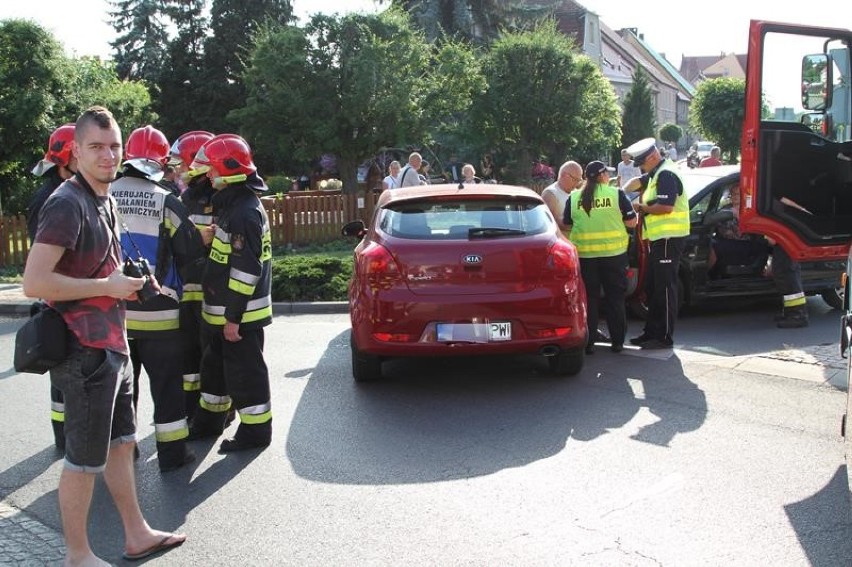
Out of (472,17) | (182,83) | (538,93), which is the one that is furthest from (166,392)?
(182,83)

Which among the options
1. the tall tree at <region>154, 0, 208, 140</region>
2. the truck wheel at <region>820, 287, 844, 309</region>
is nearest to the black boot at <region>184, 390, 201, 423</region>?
the truck wheel at <region>820, 287, 844, 309</region>

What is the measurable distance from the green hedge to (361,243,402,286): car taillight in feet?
16.0

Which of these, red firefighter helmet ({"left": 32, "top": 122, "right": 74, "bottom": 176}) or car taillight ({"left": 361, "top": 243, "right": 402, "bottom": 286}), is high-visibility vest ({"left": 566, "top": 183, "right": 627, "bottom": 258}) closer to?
car taillight ({"left": 361, "top": 243, "right": 402, "bottom": 286})

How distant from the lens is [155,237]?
4.90 meters

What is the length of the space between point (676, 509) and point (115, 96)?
18907mm

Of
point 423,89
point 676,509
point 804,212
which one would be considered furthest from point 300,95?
point 676,509

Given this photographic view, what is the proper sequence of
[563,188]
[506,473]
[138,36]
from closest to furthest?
[506,473]
[563,188]
[138,36]

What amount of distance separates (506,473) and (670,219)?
388cm

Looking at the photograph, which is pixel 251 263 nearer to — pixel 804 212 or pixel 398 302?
pixel 398 302

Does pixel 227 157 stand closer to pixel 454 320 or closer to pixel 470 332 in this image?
pixel 454 320

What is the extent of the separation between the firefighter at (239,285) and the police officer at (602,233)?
3288mm

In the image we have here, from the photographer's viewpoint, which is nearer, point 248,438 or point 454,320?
point 248,438

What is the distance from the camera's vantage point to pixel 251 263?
16.6ft

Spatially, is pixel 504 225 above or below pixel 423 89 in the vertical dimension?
Result: below
